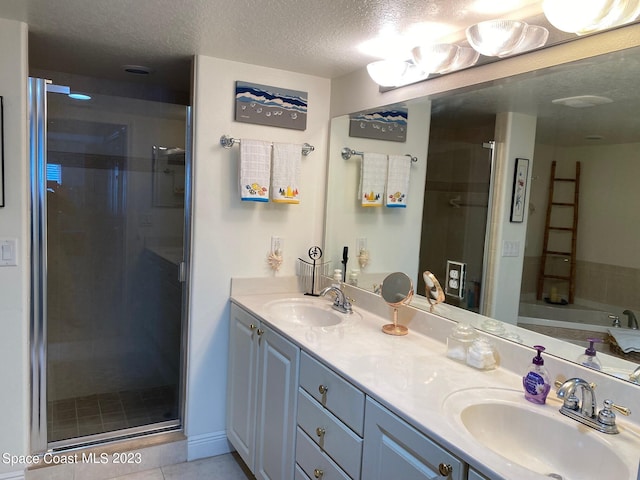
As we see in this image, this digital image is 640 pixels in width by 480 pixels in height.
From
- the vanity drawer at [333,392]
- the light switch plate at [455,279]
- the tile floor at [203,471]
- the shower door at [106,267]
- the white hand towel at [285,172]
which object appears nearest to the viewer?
the vanity drawer at [333,392]

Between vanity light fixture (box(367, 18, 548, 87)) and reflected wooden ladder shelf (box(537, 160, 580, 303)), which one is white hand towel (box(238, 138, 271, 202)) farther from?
reflected wooden ladder shelf (box(537, 160, 580, 303))

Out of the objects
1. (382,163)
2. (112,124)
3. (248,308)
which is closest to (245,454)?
(248,308)

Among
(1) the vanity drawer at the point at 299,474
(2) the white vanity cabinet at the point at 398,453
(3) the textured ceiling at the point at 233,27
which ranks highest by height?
(3) the textured ceiling at the point at 233,27

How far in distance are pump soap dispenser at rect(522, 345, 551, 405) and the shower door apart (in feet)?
5.98

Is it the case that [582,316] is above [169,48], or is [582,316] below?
below

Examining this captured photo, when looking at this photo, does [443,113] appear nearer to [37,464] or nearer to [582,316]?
[582,316]

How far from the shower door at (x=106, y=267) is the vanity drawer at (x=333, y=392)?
112cm

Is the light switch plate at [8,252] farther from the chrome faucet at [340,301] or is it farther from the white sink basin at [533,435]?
the white sink basin at [533,435]

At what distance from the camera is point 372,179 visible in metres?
2.50

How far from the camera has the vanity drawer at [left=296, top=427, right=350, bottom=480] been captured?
1.58 m

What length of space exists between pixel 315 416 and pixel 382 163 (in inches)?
52.7

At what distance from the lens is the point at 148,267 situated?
2627 mm

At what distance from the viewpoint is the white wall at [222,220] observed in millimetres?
2430

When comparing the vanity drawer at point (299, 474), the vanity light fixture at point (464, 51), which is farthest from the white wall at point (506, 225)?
the vanity drawer at point (299, 474)
